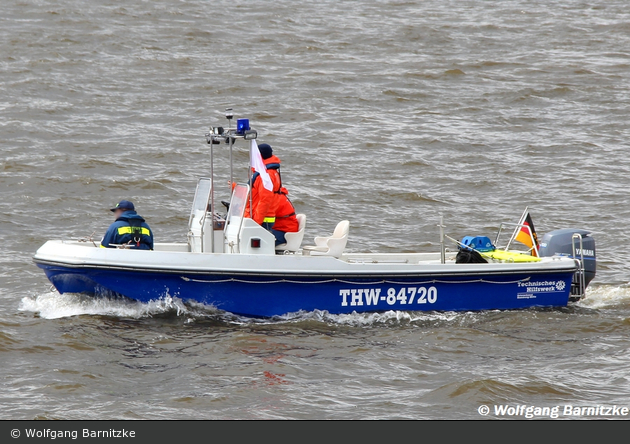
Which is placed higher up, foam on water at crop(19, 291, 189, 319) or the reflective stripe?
the reflective stripe

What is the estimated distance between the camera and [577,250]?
9.62 meters

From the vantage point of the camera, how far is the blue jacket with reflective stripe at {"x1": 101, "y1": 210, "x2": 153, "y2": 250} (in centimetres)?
873

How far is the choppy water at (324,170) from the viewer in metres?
7.46

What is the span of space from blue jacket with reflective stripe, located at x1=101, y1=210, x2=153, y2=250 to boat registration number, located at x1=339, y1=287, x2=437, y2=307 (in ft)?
6.91

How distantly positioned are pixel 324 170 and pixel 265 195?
273 inches

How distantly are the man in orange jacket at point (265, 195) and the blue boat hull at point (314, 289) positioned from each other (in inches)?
26.4

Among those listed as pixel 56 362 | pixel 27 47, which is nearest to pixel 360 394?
pixel 56 362

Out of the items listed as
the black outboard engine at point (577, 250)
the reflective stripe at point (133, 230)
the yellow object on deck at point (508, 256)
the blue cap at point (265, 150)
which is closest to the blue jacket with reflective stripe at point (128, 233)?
the reflective stripe at point (133, 230)

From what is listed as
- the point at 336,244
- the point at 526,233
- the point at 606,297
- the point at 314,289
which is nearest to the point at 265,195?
the point at 336,244
